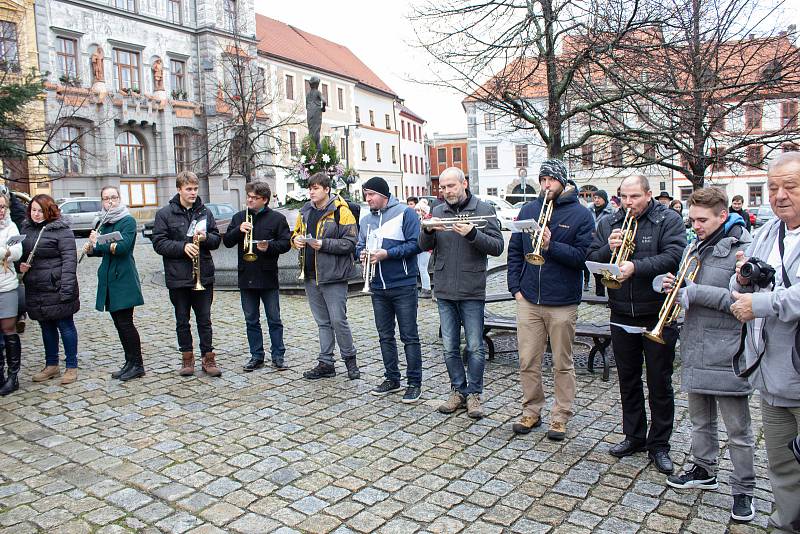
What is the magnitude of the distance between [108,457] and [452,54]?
7.39 metres

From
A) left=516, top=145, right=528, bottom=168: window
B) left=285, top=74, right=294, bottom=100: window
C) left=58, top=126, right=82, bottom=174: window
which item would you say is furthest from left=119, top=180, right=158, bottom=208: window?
left=516, top=145, right=528, bottom=168: window

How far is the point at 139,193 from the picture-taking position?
39.4 metres

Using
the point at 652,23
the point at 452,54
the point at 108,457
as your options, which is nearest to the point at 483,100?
the point at 452,54

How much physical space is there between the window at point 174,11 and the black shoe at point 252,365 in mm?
39394

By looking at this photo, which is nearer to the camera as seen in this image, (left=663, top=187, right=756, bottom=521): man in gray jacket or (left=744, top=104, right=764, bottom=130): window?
(left=663, top=187, right=756, bottom=521): man in gray jacket

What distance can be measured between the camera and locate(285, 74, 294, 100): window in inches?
1919

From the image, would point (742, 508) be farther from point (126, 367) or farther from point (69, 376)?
point (69, 376)

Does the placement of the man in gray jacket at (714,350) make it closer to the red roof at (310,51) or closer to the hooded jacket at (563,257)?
the hooded jacket at (563,257)

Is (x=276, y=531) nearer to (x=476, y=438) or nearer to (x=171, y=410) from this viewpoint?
(x=476, y=438)

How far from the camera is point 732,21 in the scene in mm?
9461

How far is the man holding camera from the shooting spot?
326 cm

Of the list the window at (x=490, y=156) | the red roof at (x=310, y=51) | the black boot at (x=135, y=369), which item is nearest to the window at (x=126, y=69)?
the red roof at (x=310, y=51)

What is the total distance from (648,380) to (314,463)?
8.04 feet

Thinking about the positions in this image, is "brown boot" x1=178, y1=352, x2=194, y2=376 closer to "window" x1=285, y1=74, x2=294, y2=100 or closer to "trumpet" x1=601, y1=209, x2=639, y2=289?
"trumpet" x1=601, y1=209, x2=639, y2=289
